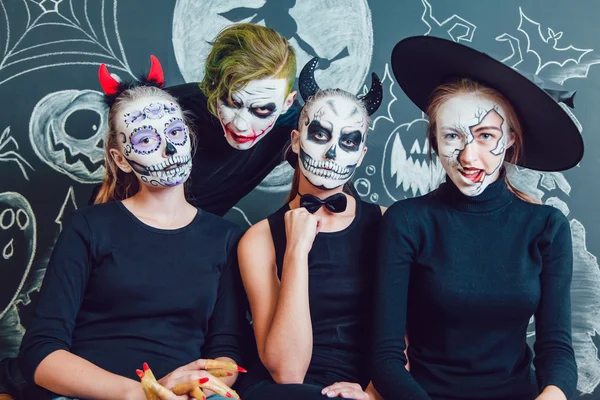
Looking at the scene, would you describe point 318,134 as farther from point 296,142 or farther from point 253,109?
point 253,109

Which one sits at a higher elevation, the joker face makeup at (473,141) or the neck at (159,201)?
the joker face makeup at (473,141)

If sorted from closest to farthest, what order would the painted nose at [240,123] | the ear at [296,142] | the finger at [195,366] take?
the finger at [195,366], the ear at [296,142], the painted nose at [240,123]

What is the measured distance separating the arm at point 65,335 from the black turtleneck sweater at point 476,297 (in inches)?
23.5

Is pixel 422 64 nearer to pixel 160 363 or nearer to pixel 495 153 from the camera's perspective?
pixel 495 153

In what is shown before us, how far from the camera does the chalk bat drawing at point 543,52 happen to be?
240 centimetres

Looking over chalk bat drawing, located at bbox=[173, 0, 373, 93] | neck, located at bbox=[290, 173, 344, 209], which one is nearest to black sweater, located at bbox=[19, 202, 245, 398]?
neck, located at bbox=[290, 173, 344, 209]

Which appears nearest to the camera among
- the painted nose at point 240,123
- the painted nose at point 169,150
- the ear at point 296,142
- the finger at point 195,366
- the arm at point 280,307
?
the finger at point 195,366

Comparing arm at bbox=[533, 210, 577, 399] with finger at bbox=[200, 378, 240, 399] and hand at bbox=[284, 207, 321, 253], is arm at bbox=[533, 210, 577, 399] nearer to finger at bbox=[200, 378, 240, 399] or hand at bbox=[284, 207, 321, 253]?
hand at bbox=[284, 207, 321, 253]

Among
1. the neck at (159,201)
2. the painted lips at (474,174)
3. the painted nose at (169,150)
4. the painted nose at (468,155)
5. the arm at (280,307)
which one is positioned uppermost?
the painted nose at (468,155)

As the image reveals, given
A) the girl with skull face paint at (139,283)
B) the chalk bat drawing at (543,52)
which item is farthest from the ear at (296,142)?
the chalk bat drawing at (543,52)

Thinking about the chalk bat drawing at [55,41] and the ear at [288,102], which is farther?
the chalk bat drawing at [55,41]

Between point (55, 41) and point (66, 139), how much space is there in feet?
1.15

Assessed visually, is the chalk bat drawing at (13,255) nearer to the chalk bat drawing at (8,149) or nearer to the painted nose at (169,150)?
the chalk bat drawing at (8,149)

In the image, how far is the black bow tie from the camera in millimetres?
1632
